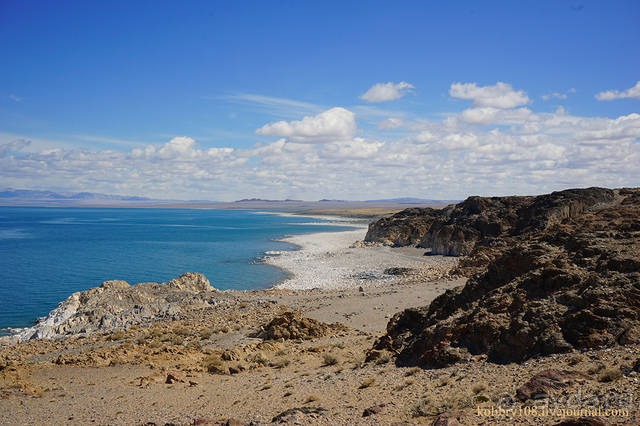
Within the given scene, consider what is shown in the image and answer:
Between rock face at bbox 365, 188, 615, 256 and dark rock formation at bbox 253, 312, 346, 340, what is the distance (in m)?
25.8

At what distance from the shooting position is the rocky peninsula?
9102mm

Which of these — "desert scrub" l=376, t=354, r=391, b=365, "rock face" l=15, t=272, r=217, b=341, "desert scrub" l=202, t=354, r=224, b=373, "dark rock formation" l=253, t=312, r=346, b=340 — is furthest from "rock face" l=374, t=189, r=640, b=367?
"rock face" l=15, t=272, r=217, b=341

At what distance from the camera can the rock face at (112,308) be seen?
25.2m

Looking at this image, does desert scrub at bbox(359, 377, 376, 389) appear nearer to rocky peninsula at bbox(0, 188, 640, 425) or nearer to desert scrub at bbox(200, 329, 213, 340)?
rocky peninsula at bbox(0, 188, 640, 425)

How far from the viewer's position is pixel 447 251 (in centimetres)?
5494

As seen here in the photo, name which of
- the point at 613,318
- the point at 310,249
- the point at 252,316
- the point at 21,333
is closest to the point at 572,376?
the point at 613,318

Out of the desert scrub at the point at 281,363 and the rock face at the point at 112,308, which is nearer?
the desert scrub at the point at 281,363

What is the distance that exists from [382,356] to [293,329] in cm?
674

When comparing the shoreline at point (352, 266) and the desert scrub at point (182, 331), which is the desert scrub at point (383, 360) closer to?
the desert scrub at point (182, 331)

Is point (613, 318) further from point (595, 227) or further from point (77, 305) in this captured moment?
point (77, 305)

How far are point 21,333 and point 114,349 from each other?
10.1 meters

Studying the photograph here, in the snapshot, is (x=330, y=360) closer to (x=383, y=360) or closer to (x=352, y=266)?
(x=383, y=360)

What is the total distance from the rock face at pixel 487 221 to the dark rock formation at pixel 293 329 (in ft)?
84.6

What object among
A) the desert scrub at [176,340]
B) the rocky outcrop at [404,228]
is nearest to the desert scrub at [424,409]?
the desert scrub at [176,340]
